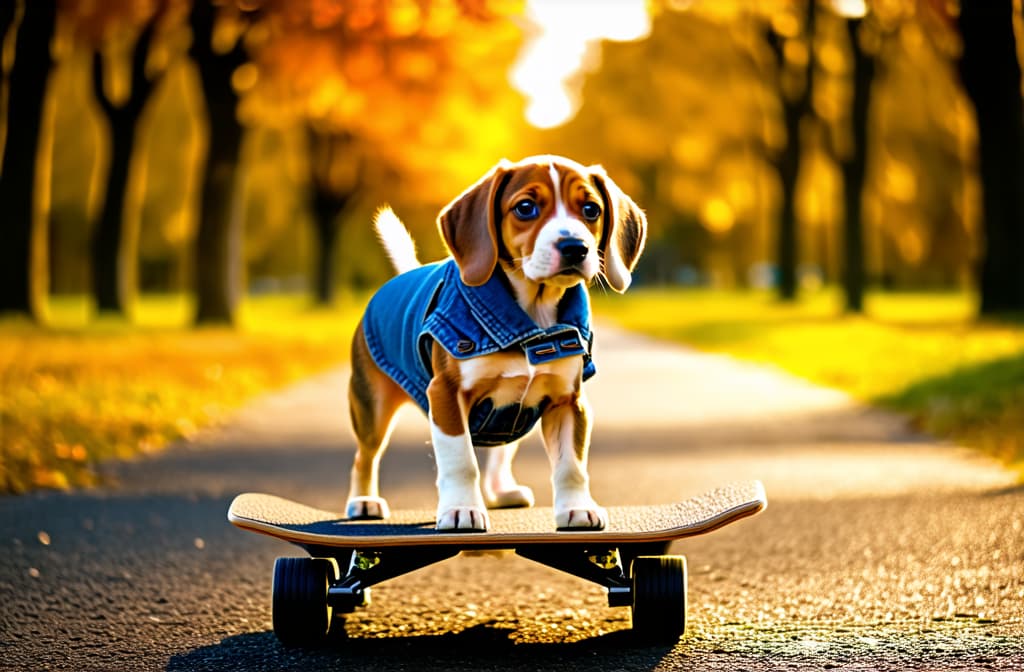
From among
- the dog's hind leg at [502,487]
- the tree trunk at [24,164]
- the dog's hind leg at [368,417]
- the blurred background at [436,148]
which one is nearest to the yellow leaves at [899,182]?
the blurred background at [436,148]

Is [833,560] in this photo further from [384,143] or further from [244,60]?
[384,143]

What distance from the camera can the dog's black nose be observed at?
4.00 metres

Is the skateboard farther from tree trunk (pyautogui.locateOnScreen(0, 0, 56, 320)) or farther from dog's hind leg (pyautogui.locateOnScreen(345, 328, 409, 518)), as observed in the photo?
tree trunk (pyautogui.locateOnScreen(0, 0, 56, 320))

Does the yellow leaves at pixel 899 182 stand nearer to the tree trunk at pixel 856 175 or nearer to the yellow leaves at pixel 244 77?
the tree trunk at pixel 856 175

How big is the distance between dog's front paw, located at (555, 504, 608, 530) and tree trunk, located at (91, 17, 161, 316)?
2407cm

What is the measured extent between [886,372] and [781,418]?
12.9ft

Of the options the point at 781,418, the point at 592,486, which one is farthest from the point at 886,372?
the point at 592,486

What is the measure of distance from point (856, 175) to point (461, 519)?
25003 mm

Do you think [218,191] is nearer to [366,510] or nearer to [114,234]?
[114,234]

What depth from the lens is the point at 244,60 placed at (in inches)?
950

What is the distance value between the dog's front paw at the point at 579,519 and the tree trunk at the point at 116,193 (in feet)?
79.0

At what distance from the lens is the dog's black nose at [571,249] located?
3996 millimetres

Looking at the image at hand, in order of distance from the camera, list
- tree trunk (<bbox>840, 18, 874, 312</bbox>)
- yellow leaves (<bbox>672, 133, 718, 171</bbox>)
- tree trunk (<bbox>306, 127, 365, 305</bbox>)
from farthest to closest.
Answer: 1. tree trunk (<bbox>306, 127, 365, 305</bbox>)
2. yellow leaves (<bbox>672, 133, 718, 171</bbox>)
3. tree trunk (<bbox>840, 18, 874, 312</bbox>)

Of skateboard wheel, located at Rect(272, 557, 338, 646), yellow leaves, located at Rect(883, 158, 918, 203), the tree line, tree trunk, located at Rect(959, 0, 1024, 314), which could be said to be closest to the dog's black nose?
skateboard wheel, located at Rect(272, 557, 338, 646)
